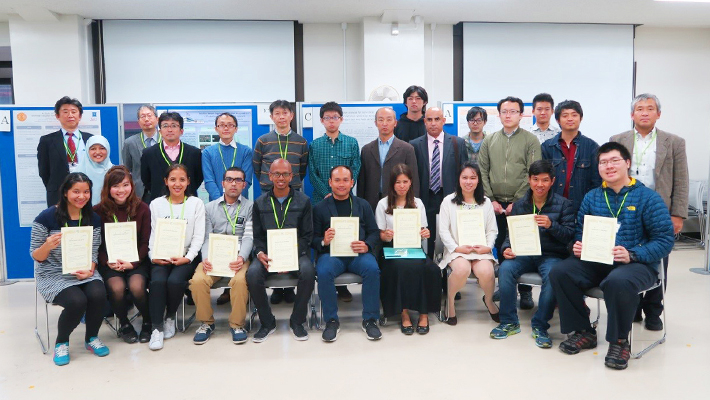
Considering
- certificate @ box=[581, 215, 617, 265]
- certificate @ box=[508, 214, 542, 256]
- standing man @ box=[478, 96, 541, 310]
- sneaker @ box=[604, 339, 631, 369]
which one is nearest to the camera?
sneaker @ box=[604, 339, 631, 369]

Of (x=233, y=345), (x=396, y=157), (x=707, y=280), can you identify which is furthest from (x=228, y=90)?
(x=707, y=280)

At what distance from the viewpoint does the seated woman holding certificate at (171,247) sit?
12.0ft

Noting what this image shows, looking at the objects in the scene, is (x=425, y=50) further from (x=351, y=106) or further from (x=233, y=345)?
(x=233, y=345)

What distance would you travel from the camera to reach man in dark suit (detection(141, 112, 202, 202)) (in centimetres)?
447

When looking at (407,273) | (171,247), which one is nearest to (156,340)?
(171,247)

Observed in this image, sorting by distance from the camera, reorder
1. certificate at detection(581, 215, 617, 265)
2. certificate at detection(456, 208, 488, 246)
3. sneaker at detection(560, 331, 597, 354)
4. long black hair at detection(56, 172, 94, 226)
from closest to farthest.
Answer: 1. certificate at detection(581, 215, 617, 265)
2. sneaker at detection(560, 331, 597, 354)
3. long black hair at detection(56, 172, 94, 226)
4. certificate at detection(456, 208, 488, 246)

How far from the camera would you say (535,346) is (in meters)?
3.54

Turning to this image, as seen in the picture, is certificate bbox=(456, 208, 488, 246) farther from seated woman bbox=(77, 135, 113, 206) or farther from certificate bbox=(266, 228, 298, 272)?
seated woman bbox=(77, 135, 113, 206)

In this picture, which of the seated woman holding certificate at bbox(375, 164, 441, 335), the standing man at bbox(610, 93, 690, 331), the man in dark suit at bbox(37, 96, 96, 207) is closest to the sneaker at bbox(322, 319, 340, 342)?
the seated woman holding certificate at bbox(375, 164, 441, 335)

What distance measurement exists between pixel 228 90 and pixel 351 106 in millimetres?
2667

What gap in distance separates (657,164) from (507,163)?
1106mm

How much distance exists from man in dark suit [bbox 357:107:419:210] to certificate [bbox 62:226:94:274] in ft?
7.42

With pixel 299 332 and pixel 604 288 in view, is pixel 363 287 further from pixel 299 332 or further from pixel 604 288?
pixel 604 288

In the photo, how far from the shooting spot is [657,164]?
3.86m
